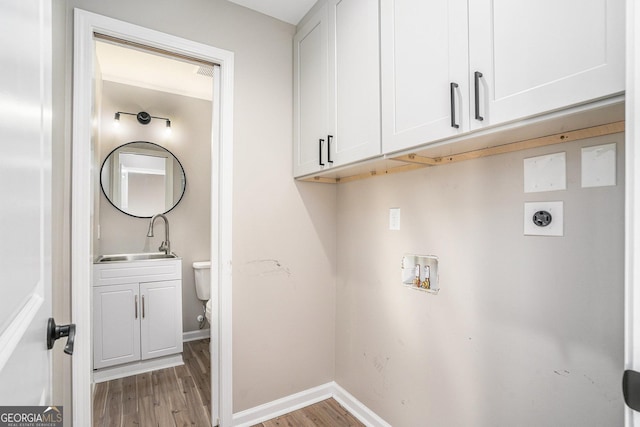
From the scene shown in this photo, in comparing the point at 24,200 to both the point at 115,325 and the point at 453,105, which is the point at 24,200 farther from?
the point at 115,325

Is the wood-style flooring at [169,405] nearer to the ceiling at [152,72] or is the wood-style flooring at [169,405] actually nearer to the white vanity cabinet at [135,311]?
the white vanity cabinet at [135,311]

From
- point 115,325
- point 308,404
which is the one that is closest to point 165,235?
point 115,325

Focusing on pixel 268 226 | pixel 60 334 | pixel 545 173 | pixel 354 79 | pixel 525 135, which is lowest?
pixel 60 334

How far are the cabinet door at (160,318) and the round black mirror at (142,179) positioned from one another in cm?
82

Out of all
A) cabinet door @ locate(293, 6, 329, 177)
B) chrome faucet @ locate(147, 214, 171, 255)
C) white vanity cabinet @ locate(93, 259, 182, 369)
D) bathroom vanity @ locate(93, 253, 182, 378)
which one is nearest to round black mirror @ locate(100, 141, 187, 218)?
chrome faucet @ locate(147, 214, 171, 255)

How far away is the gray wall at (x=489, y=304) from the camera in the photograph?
3.27 ft

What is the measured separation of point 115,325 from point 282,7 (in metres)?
2.66

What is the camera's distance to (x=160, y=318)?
2.71 metres

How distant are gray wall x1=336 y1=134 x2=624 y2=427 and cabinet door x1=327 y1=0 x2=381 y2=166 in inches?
13.6

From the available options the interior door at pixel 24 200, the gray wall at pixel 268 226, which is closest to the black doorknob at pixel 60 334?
the interior door at pixel 24 200

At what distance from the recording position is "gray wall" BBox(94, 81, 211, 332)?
2955mm

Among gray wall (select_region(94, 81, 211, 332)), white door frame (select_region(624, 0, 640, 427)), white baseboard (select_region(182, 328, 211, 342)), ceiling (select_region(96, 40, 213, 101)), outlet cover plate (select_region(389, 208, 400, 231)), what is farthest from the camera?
white baseboard (select_region(182, 328, 211, 342))

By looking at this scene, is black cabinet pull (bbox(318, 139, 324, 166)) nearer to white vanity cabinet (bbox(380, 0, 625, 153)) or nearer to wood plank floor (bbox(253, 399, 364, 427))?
white vanity cabinet (bbox(380, 0, 625, 153))

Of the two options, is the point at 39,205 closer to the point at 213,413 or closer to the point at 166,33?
the point at 166,33
